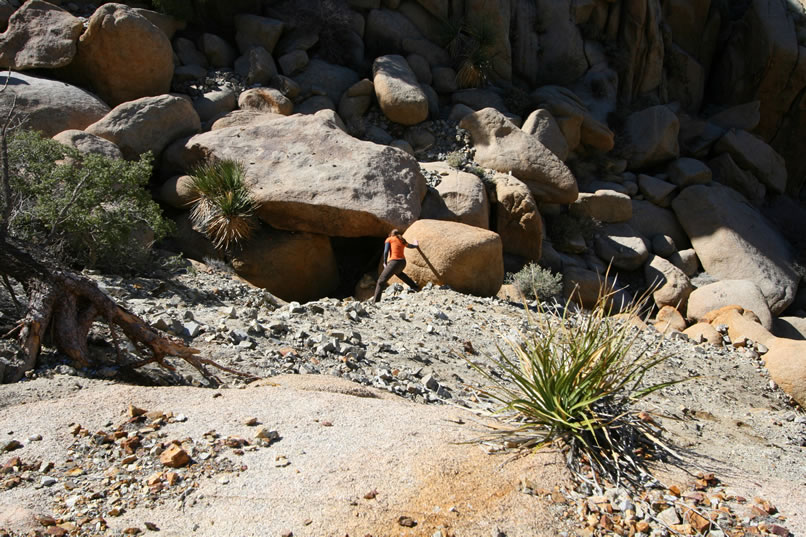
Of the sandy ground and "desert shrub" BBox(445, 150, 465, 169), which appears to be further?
"desert shrub" BBox(445, 150, 465, 169)

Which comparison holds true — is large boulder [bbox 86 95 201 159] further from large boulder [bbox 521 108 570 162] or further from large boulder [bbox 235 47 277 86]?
large boulder [bbox 521 108 570 162]

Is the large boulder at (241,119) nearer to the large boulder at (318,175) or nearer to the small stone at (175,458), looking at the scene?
the large boulder at (318,175)

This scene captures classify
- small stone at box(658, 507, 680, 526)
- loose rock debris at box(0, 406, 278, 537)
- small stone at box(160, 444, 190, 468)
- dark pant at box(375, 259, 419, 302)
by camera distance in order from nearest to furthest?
loose rock debris at box(0, 406, 278, 537) → small stone at box(658, 507, 680, 526) → small stone at box(160, 444, 190, 468) → dark pant at box(375, 259, 419, 302)

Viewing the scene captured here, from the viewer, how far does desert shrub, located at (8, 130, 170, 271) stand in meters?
→ 7.99

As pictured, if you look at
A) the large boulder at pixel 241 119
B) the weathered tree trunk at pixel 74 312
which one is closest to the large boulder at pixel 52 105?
the large boulder at pixel 241 119

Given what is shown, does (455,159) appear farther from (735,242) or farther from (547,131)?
(735,242)

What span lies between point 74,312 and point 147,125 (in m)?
8.12

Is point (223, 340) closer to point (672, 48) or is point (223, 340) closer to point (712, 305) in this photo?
point (712, 305)

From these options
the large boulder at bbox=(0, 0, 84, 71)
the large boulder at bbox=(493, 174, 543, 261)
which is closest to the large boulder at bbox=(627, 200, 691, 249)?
the large boulder at bbox=(493, 174, 543, 261)

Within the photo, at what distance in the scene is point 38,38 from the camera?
13.7 m

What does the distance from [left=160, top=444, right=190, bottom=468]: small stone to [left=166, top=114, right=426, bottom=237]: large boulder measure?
7.91m

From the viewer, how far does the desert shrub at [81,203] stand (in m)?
7.99

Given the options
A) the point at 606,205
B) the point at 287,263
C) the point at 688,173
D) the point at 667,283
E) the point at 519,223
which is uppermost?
the point at 519,223

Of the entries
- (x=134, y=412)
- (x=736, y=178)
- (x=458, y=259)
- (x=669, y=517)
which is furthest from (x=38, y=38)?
(x=736, y=178)
